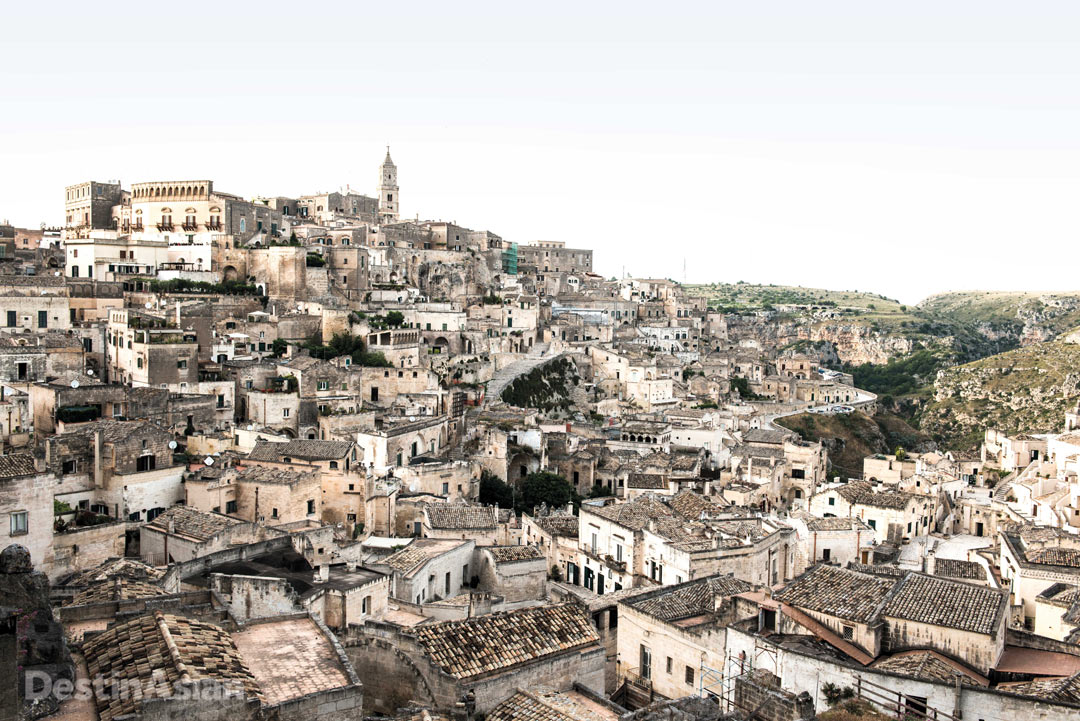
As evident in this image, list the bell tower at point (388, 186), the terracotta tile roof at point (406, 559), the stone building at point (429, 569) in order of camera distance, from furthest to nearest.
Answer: the bell tower at point (388, 186), the terracotta tile roof at point (406, 559), the stone building at point (429, 569)

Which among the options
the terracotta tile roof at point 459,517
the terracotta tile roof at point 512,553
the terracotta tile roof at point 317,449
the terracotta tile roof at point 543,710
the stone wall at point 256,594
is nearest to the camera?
the terracotta tile roof at point 543,710

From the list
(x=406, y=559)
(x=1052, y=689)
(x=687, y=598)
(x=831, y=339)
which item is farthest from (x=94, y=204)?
(x=831, y=339)

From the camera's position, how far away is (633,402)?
2446 inches

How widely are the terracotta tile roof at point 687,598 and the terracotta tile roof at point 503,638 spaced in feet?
6.53

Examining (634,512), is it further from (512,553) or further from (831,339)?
(831,339)

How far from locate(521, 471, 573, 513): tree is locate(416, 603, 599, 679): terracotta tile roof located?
22.4 metres

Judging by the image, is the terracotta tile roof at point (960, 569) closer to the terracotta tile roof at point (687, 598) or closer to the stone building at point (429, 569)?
the terracotta tile roof at point (687, 598)

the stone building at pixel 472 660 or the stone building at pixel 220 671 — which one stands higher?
the stone building at pixel 220 671

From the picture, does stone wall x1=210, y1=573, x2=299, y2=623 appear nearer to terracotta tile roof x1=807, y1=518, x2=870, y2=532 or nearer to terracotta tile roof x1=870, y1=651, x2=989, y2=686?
terracotta tile roof x1=870, y1=651, x2=989, y2=686

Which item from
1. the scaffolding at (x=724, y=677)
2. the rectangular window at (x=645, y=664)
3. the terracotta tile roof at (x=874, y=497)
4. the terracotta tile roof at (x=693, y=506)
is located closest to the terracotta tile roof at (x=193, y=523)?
the rectangular window at (x=645, y=664)

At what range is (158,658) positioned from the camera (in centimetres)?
1084

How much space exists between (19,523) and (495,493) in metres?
21.2

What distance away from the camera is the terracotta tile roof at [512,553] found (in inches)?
1011

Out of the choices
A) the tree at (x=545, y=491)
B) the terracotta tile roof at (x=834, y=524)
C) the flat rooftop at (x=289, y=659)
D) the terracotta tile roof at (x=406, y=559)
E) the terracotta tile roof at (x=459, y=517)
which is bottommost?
the tree at (x=545, y=491)
